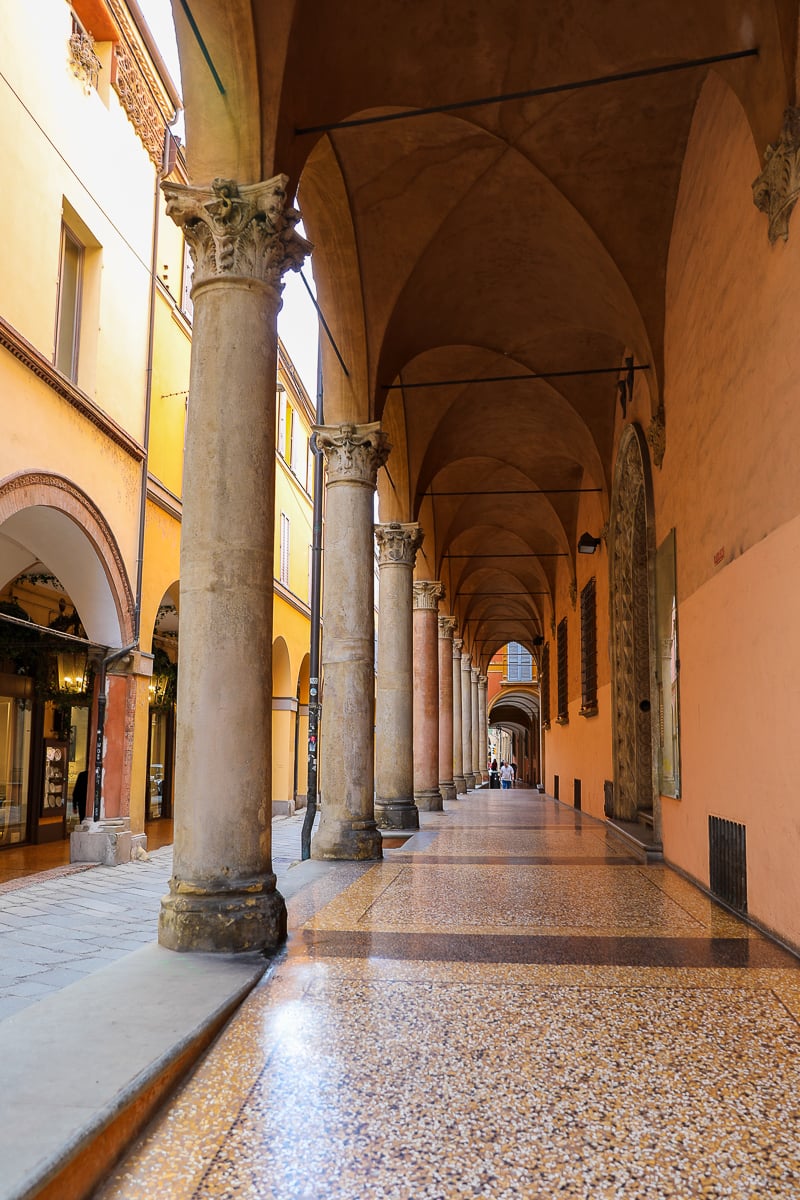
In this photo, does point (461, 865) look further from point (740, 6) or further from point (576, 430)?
point (576, 430)

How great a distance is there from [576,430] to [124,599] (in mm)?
7030

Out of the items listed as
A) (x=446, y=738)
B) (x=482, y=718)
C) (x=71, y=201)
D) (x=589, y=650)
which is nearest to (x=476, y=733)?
(x=482, y=718)

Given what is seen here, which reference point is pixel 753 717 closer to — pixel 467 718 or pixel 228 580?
pixel 228 580

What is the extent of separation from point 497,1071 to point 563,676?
19.0 meters

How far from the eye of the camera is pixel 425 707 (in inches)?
665

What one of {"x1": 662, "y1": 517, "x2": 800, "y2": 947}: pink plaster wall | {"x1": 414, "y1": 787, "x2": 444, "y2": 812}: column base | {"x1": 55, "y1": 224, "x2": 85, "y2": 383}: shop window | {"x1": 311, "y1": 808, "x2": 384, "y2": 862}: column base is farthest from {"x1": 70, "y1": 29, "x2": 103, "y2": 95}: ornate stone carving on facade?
{"x1": 414, "y1": 787, "x2": 444, "y2": 812}: column base

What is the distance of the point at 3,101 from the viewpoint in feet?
30.5

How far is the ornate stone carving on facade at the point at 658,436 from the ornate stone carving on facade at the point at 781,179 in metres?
3.79

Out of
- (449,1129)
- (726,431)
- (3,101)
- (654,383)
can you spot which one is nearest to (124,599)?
(3,101)

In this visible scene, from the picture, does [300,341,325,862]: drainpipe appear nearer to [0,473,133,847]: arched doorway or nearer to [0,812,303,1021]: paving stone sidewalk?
[0,812,303,1021]: paving stone sidewalk

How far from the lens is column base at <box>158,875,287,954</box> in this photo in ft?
15.3

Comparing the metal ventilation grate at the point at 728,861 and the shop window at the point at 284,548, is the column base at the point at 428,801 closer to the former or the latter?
the shop window at the point at 284,548

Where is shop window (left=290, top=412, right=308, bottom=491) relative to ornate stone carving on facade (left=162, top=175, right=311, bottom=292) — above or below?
above

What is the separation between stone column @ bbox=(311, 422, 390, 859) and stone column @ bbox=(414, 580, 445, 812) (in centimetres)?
765
